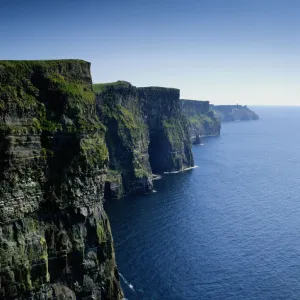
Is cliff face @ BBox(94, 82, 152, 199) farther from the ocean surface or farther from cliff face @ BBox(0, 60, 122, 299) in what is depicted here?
cliff face @ BBox(0, 60, 122, 299)

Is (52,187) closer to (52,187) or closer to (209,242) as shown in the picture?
(52,187)

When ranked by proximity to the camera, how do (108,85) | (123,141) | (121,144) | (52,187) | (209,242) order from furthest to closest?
(123,141) < (108,85) < (121,144) < (209,242) < (52,187)

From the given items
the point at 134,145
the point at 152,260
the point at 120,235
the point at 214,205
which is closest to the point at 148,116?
the point at 134,145

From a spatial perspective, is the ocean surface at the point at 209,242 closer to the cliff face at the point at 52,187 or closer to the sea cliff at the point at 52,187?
the cliff face at the point at 52,187

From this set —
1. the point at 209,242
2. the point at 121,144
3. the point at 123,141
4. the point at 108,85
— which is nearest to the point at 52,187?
the point at 209,242

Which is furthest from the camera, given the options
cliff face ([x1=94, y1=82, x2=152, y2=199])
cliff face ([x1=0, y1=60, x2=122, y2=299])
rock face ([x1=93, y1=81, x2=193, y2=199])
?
cliff face ([x1=94, y1=82, x2=152, y2=199])

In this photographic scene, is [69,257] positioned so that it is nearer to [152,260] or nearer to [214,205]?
[152,260]

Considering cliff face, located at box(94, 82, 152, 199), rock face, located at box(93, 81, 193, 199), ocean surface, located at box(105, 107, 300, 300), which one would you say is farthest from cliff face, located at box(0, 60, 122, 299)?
cliff face, located at box(94, 82, 152, 199)
